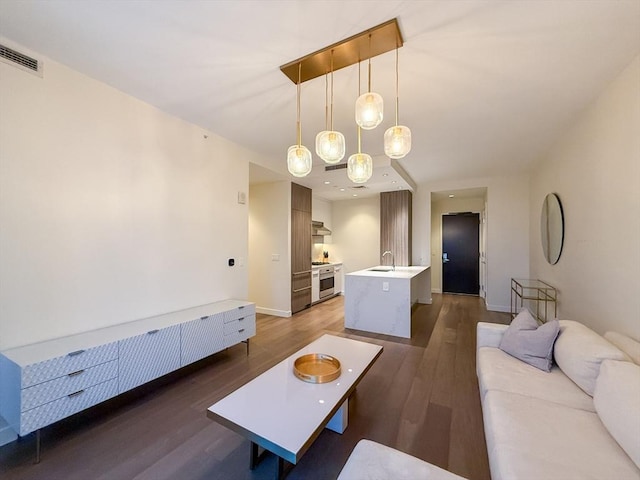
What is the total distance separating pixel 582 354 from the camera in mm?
1752

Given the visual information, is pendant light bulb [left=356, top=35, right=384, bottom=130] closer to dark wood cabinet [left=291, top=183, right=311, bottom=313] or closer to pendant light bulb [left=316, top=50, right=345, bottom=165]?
pendant light bulb [left=316, top=50, right=345, bottom=165]

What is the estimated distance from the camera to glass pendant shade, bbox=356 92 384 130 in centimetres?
177

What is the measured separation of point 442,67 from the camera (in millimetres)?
2113

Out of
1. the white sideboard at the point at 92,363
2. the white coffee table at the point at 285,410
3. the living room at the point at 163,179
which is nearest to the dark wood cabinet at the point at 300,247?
the living room at the point at 163,179

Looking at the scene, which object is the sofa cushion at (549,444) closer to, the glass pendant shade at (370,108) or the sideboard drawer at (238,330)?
the glass pendant shade at (370,108)

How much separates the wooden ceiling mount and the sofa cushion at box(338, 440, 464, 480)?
2.42 metres

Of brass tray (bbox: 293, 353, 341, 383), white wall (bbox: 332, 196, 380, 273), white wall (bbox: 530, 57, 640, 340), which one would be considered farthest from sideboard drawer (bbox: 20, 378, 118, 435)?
white wall (bbox: 332, 196, 380, 273)

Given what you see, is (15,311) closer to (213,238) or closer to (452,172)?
(213,238)

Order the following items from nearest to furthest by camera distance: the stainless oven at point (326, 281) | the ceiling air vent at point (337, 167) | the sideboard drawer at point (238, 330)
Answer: the sideboard drawer at point (238, 330) < the ceiling air vent at point (337, 167) < the stainless oven at point (326, 281)

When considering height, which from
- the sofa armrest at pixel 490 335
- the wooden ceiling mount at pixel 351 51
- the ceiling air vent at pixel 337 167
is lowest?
the sofa armrest at pixel 490 335

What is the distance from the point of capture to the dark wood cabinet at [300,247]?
504cm

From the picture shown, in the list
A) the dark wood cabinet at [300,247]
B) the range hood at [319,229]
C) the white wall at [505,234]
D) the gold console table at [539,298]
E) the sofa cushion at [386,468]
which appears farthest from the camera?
the range hood at [319,229]

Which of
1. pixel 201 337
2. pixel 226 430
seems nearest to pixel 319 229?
pixel 201 337

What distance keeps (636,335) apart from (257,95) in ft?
12.1
